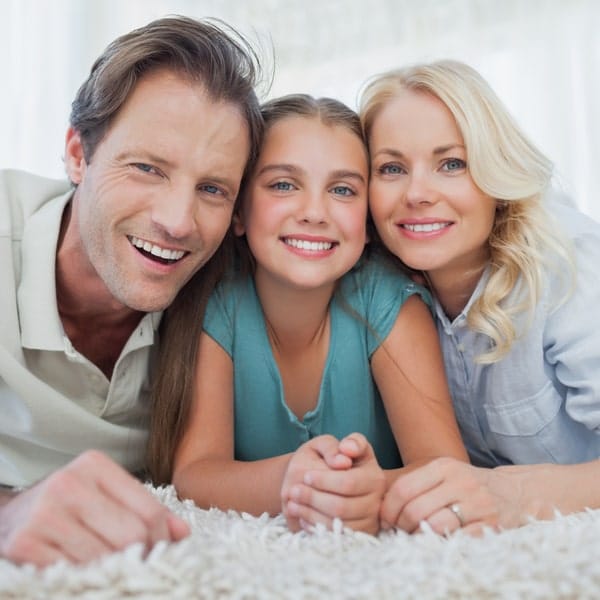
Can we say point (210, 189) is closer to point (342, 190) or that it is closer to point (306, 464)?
point (342, 190)

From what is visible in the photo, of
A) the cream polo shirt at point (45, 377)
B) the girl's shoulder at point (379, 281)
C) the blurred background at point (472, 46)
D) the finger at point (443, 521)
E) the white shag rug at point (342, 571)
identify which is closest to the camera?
the white shag rug at point (342, 571)

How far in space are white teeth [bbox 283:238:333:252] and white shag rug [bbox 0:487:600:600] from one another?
0.66 m

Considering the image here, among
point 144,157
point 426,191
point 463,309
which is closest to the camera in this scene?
point 144,157

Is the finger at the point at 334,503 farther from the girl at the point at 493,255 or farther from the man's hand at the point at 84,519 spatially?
the girl at the point at 493,255

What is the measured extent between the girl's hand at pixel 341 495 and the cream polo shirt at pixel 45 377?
0.49 metres

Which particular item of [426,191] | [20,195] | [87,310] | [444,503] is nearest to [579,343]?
[426,191]

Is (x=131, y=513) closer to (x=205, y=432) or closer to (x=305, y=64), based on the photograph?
(x=205, y=432)

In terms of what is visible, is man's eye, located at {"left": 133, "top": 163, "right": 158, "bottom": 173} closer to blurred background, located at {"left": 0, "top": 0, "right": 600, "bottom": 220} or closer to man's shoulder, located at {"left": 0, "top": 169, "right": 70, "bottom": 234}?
man's shoulder, located at {"left": 0, "top": 169, "right": 70, "bottom": 234}

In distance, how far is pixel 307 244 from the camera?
1418 mm

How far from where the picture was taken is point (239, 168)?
1363 mm

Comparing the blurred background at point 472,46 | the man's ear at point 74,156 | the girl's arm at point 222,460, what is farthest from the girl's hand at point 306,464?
the blurred background at point 472,46

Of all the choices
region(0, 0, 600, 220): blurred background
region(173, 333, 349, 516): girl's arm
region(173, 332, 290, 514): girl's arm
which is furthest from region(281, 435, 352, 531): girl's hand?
region(0, 0, 600, 220): blurred background

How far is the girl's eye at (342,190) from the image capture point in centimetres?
146

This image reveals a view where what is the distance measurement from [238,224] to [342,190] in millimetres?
217
